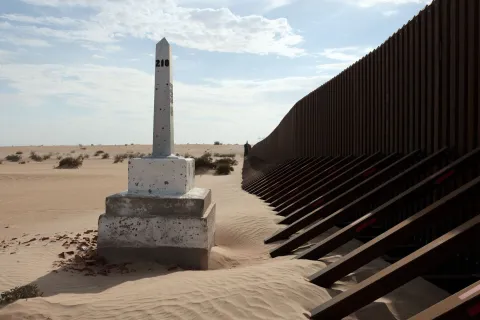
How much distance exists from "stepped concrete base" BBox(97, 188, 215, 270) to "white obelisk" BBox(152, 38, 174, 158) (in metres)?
0.92

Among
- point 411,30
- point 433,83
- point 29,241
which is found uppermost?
point 411,30

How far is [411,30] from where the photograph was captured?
5.89 meters

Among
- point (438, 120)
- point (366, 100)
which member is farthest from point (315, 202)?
point (438, 120)

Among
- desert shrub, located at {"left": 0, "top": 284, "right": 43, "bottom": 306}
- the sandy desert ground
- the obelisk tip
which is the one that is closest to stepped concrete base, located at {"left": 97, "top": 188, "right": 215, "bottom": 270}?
the sandy desert ground


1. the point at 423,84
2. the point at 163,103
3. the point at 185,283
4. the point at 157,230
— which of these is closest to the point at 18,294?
the point at 185,283

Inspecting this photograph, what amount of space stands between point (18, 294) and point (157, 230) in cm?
207

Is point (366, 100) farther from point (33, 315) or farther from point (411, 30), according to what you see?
point (33, 315)

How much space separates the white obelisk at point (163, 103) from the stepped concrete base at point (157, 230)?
922 mm

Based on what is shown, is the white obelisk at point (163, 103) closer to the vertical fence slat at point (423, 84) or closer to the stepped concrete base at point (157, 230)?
the stepped concrete base at point (157, 230)

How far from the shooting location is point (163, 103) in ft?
21.7

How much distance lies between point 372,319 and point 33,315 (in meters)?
2.76

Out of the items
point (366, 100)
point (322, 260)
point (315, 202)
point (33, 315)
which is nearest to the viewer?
point (33, 315)

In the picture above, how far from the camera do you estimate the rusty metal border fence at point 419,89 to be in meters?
4.49

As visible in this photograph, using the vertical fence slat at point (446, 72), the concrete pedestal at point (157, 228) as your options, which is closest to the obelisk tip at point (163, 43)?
the concrete pedestal at point (157, 228)
